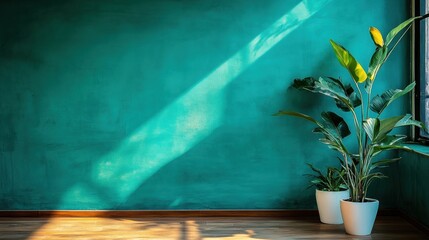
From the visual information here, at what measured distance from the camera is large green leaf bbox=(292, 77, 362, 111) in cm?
482

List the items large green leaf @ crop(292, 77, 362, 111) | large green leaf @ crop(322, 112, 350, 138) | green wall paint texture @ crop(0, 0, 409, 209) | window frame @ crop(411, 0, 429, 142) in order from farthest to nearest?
green wall paint texture @ crop(0, 0, 409, 209)
window frame @ crop(411, 0, 429, 142)
large green leaf @ crop(322, 112, 350, 138)
large green leaf @ crop(292, 77, 362, 111)

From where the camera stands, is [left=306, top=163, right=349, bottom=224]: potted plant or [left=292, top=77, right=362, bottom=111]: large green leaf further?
[left=306, top=163, right=349, bottom=224]: potted plant

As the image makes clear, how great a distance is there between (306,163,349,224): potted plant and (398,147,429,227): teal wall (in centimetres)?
56

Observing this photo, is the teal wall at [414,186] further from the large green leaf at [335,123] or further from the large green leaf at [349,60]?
the large green leaf at [349,60]

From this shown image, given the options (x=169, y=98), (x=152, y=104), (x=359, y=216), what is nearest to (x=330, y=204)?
(x=359, y=216)

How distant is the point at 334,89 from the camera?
4.84 m

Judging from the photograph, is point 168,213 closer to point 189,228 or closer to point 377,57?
point 189,228

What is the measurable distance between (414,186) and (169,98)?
7.47 feet

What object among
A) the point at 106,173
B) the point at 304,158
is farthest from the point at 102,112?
the point at 304,158

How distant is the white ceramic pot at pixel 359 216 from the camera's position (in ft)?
15.4

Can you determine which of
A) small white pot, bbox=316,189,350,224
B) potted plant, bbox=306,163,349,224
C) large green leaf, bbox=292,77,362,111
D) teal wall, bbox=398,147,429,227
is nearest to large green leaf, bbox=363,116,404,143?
large green leaf, bbox=292,77,362,111

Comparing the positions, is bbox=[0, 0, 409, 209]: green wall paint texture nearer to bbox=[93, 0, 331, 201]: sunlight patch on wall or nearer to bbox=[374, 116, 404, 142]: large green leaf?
bbox=[93, 0, 331, 201]: sunlight patch on wall

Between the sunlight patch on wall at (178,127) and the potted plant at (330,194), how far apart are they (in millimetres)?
1096

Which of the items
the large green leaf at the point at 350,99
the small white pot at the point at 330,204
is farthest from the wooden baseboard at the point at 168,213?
the large green leaf at the point at 350,99
